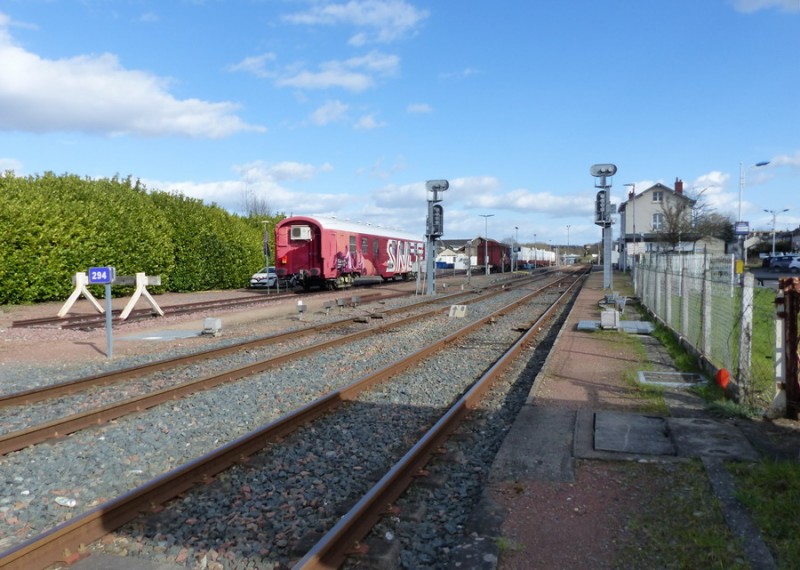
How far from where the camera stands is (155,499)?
4.67 metres

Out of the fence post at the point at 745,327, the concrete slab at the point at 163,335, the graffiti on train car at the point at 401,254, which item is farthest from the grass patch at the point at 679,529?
the graffiti on train car at the point at 401,254

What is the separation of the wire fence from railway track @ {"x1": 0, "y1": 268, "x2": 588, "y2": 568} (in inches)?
128

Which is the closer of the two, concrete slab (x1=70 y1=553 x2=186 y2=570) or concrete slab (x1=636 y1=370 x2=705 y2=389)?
concrete slab (x1=70 y1=553 x2=186 y2=570)

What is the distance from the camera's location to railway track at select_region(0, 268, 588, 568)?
366cm

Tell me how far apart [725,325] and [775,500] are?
5.00m

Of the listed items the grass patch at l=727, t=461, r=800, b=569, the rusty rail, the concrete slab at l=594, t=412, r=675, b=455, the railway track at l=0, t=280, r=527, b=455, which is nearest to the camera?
the rusty rail

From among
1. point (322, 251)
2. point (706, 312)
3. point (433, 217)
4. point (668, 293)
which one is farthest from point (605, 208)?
point (706, 312)

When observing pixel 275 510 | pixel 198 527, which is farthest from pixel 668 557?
pixel 198 527

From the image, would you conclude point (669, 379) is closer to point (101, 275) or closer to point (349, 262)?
point (101, 275)

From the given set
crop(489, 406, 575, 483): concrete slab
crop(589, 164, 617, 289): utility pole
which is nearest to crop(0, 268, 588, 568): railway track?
crop(489, 406, 575, 483): concrete slab

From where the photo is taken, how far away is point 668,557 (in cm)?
374

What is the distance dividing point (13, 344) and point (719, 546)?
13716 millimetres

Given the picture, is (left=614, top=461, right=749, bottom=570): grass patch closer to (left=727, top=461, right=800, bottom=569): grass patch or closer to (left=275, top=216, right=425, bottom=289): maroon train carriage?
(left=727, top=461, right=800, bottom=569): grass patch

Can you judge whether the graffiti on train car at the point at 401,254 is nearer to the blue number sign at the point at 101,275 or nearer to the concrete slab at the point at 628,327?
the concrete slab at the point at 628,327
